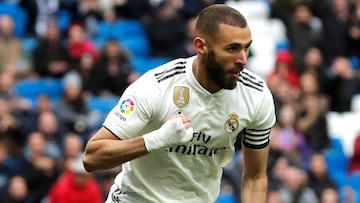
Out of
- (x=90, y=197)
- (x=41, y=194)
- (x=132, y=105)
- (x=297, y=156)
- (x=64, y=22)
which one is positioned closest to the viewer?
(x=132, y=105)

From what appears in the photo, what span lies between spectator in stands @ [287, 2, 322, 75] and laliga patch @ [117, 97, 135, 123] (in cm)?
1115

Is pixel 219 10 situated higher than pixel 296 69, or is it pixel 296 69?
pixel 219 10

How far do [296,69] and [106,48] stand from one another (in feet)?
9.56

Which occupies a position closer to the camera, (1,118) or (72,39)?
(1,118)

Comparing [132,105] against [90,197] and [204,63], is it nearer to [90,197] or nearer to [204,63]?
[204,63]

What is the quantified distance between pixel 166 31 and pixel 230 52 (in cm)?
1107

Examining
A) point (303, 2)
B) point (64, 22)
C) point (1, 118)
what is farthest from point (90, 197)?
point (303, 2)

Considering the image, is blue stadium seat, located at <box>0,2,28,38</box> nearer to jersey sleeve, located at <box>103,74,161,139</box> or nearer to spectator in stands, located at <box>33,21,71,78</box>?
spectator in stands, located at <box>33,21,71,78</box>

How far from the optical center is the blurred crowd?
1409 centimetres

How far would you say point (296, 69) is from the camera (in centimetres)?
1778

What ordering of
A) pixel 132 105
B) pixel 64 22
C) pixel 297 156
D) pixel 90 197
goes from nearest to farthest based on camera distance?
pixel 132 105 → pixel 90 197 → pixel 297 156 → pixel 64 22

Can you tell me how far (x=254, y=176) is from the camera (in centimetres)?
764

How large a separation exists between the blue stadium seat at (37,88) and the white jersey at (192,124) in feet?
29.8

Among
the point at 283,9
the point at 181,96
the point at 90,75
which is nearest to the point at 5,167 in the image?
the point at 90,75
